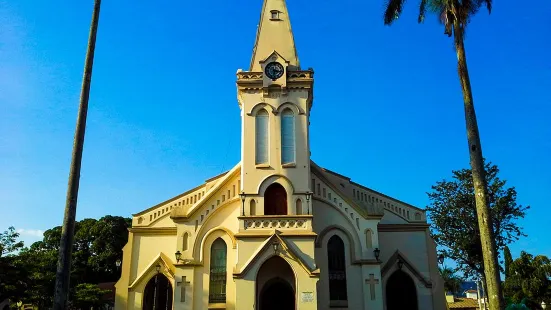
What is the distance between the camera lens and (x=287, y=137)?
2655 cm

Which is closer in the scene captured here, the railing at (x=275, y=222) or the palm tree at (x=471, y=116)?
the palm tree at (x=471, y=116)

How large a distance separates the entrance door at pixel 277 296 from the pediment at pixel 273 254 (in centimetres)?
244

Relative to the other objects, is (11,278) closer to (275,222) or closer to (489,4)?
(275,222)

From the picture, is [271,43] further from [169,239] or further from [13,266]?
[13,266]

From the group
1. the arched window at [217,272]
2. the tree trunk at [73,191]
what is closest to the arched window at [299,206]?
the arched window at [217,272]

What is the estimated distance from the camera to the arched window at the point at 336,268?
1008 inches

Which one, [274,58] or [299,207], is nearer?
[299,207]

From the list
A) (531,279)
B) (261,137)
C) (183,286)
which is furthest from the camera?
(531,279)

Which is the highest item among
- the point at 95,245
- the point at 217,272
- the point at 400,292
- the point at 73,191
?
the point at 95,245

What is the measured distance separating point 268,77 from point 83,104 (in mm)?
13006

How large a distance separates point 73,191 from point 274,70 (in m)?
15.1

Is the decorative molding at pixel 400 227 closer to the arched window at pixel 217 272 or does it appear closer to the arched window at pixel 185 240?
the arched window at pixel 217 272

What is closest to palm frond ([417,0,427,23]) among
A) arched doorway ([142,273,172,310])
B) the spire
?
the spire

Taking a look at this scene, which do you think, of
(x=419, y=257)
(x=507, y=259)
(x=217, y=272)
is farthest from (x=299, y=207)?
(x=507, y=259)
